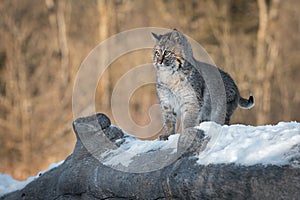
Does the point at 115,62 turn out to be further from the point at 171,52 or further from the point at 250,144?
the point at 250,144

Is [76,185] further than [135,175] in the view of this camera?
Yes

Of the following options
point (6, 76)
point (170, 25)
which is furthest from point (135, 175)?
point (170, 25)

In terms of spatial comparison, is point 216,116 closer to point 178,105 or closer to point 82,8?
point 178,105

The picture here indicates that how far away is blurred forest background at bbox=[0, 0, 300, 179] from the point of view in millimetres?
18203

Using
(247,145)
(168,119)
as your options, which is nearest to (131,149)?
(168,119)

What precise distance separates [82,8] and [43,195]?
15.5 metres

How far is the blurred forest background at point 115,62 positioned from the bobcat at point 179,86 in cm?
1160

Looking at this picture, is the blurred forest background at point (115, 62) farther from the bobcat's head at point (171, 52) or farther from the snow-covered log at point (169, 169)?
the bobcat's head at point (171, 52)

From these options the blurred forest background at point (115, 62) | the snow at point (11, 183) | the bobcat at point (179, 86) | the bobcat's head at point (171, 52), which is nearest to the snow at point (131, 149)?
the bobcat at point (179, 86)

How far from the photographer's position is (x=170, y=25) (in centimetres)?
2017

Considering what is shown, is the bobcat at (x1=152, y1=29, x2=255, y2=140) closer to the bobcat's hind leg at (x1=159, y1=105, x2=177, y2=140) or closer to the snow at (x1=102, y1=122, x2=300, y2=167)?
the bobcat's hind leg at (x1=159, y1=105, x2=177, y2=140)

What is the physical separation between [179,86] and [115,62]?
47.2 feet

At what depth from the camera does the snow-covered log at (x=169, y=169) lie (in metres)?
4.12

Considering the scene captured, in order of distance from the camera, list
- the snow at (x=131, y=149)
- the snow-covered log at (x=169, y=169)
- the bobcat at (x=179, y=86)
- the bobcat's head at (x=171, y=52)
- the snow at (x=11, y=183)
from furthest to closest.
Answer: the snow at (x=11, y=183)
the bobcat's head at (x=171, y=52)
the bobcat at (x=179, y=86)
the snow at (x=131, y=149)
the snow-covered log at (x=169, y=169)
